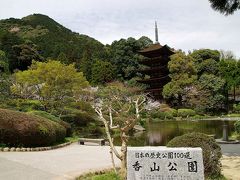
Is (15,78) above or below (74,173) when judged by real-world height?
above

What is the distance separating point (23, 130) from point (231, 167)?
26.9ft

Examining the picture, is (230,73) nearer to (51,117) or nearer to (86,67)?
(86,67)

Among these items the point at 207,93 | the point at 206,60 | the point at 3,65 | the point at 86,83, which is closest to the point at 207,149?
the point at 86,83

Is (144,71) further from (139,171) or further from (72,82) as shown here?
(139,171)

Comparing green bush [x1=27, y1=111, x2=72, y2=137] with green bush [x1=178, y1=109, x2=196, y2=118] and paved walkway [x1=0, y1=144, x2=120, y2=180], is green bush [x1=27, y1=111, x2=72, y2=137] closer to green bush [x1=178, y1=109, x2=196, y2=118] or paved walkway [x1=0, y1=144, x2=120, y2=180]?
paved walkway [x1=0, y1=144, x2=120, y2=180]

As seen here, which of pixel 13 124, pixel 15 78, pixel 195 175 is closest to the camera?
pixel 195 175

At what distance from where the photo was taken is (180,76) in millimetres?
46406

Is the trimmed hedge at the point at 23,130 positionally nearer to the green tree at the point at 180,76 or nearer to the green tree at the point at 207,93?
the green tree at the point at 180,76

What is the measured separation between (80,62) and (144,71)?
1161cm

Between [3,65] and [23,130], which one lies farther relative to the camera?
[3,65]

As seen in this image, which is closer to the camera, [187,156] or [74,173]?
[187,156]

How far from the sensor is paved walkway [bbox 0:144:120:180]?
898cm

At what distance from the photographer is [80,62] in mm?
56938

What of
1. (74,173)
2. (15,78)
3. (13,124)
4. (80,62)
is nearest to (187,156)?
(74,173)
